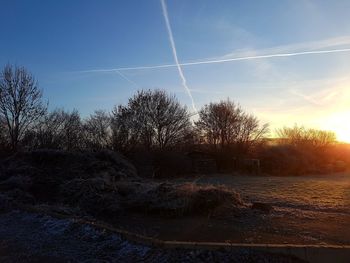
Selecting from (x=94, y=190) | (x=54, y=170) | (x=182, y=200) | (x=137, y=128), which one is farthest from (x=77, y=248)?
(x=137, y=128)

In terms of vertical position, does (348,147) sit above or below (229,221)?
A: above

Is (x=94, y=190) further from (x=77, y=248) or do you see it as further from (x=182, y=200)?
(x=77, y=248)

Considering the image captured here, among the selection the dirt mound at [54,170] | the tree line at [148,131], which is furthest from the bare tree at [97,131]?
the dirt mound at [54,170]

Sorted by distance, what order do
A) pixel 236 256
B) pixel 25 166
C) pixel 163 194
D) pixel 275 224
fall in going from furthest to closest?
1. pixel 25 166
2. pixel 163 194
3. pixel 275 224
4. pixel 236 256

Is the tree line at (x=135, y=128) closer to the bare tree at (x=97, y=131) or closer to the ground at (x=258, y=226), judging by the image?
the bare tree at (x=97, y=131)

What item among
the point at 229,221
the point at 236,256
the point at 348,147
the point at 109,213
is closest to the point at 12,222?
the point at 109,213

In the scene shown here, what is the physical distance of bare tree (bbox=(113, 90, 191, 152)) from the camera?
42.8 meters

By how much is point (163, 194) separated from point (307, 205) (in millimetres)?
5093

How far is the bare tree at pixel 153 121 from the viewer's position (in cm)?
4284

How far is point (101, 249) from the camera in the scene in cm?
819

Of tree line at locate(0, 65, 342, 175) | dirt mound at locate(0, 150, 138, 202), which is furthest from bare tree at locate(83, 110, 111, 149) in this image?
dirt mound at locate(0, 150, 138, 202)

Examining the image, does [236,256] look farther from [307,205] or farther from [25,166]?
[25,166]

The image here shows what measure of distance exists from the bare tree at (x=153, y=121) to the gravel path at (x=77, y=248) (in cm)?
3174

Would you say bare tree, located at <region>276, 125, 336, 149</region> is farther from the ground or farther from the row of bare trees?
the ground
